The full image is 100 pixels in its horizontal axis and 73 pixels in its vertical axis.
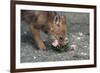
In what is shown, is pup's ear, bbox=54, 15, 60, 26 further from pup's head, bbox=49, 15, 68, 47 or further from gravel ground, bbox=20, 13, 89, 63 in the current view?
gravel ground, bbox=20, 13, 89, 63

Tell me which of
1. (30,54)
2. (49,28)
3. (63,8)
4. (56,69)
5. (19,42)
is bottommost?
(56,69)

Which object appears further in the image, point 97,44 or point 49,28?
point 97,44

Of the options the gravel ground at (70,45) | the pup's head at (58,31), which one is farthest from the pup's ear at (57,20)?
the gravel ground at (70,45)

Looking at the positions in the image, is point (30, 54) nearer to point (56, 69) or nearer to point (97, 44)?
point (56, 69)

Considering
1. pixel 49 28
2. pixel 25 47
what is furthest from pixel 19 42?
pixel 49 28

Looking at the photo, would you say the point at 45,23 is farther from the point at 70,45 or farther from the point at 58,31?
the point at 70,45
